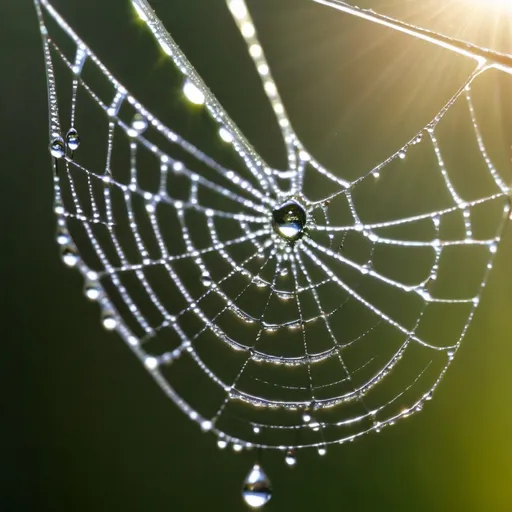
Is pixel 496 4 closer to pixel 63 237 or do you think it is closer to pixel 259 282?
pixel 259 282

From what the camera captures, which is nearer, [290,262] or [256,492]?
[256,492]

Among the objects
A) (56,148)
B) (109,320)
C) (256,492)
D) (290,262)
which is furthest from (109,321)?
(290,262)

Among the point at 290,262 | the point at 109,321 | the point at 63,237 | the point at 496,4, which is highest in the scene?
the point at 496,4

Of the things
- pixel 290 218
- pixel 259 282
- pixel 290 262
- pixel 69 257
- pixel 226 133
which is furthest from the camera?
pixel 290 262

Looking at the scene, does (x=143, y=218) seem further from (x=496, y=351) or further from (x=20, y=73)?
(x=496, y=351)

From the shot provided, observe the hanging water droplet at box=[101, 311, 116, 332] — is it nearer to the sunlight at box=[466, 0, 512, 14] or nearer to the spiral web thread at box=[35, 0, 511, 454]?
the spiral web thread at box=[35, 0, 511, 454]

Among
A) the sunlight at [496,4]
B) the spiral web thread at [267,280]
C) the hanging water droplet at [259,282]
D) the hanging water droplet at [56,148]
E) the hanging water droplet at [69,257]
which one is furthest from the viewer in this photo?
the spiral web thread at [267,280]

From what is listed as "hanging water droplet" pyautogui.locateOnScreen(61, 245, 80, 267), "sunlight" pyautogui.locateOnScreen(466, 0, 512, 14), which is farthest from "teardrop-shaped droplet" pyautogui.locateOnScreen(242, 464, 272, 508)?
"sunlight" pyautogui.locateOnScreen(466, 0, 512, 14)

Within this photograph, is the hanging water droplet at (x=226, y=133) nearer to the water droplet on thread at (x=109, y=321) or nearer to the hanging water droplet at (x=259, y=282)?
the water droplet on thread at (x=109, y=321)

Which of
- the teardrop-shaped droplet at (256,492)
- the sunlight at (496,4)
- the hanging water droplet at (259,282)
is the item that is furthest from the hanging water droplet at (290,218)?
the sunlight at (496,4)
